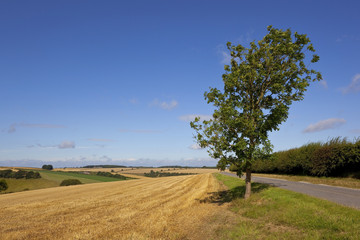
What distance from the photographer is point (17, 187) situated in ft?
194

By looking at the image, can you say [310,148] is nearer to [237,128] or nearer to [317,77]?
[317,77]

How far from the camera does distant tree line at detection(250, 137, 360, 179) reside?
29391mm

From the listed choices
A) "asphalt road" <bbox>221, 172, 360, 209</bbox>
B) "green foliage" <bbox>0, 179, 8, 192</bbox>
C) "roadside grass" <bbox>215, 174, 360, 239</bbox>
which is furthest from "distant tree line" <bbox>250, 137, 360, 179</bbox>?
"green foliage" <bbox>0, 179, 8, 192</bbox>

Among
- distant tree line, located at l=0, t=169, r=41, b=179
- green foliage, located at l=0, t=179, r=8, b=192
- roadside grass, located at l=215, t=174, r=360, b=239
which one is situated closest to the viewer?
roadside grass, located at l=215, t=174, r=360, b=239

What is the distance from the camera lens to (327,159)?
33344 millimetres

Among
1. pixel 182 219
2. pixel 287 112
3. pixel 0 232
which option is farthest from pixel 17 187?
pixel 287 112

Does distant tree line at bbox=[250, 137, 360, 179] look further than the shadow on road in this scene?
Yes

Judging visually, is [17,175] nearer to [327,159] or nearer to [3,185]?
[3,185]

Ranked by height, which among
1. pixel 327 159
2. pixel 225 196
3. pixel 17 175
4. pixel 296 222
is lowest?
pixel 17 175

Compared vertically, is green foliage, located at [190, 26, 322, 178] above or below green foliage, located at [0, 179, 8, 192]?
above

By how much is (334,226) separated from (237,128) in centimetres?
793

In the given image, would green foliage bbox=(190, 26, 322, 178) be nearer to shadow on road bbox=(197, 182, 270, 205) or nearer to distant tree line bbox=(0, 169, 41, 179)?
shadow on road bbox=(197, 182, 270, 205)

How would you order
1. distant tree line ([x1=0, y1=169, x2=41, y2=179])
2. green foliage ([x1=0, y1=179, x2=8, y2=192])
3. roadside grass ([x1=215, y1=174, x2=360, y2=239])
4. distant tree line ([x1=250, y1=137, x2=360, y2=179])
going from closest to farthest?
roadside grass ([x1=215, y1=174, x2=360, y2=239])
distant tree line ([x1=250, y1=137, x2=360, y2=179])
green foliage ([x1=0, y1=179, x2=8, y2=192])
distant tree line ([x1=0, y1=169, x2=41, y2=179])

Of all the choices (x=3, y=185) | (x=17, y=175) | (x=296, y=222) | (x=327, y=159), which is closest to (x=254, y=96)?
(x=296, y=222)
